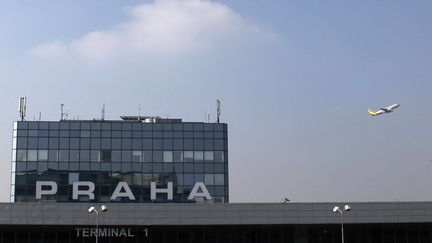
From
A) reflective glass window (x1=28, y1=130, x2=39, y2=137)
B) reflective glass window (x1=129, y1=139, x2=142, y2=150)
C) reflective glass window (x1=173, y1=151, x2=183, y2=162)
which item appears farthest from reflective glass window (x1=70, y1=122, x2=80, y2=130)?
reflective glass window (x1=173, y1=151, x2=183, y2=162)

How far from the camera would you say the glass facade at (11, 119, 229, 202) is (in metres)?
103

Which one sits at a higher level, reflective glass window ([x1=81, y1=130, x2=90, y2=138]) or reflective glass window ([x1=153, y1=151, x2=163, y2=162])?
reflective glass window ([x1=81, y1=130, x2=90, y2=138])

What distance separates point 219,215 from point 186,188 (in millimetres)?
38700

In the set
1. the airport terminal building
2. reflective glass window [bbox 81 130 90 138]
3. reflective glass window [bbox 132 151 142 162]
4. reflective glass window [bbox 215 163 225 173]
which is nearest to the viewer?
the airport terminal building

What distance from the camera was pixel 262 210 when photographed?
215ft

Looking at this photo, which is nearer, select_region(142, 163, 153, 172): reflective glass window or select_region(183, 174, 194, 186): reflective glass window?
select_region(183, 174, 194, 186): reflective glass window

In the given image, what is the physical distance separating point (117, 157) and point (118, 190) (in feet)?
26.1

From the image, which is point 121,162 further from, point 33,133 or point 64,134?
point 33,133

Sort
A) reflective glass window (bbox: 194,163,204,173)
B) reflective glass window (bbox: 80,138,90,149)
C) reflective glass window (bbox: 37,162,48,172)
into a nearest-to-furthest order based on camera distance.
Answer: reflective glass window (bbox: 37,162,48,172)
reflective glass window (bbox: 80,138,90,149)
reflective glass window (bbox: 194,163,204,173)

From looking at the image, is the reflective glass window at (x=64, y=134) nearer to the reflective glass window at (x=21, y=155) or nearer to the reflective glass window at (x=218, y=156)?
the reflective glass window at (x=21, y=155)

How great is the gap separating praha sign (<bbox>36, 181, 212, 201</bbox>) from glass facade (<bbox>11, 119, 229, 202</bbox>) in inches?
26.7

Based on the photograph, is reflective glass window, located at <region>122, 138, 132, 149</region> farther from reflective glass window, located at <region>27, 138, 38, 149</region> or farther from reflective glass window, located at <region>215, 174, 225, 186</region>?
reflective glass window, located at <region>215, 174, 225, 186</region>
